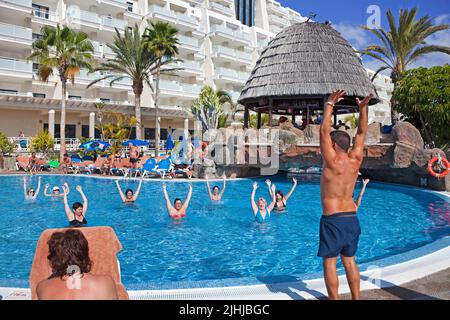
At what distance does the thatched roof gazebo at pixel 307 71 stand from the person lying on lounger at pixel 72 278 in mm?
15894

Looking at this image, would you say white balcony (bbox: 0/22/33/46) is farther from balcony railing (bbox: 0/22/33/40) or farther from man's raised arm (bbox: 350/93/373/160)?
man's raised arm (bbox: 350/93/373/160)

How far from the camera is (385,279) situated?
4.14m

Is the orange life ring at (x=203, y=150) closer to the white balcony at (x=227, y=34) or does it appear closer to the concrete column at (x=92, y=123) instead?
the concrete column at (x=92, y=123)

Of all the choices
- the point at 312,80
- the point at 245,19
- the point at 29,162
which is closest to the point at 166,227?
the point at 312,80

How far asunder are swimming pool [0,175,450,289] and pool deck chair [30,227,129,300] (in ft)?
3.26

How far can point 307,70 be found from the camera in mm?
18203

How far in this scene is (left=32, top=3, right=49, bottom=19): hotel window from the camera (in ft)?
99.1

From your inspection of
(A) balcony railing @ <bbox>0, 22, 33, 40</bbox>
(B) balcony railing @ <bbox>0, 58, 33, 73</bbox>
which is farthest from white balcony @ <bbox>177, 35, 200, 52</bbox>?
(B) balcony railing @ <bbox>0, 58, 33, 73</bbox>

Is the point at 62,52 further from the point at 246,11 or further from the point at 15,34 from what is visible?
the point at 246,11

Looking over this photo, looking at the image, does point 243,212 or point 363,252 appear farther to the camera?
point 243,212

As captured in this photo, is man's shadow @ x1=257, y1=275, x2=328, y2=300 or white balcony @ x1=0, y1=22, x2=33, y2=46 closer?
man's shadow @ x1=257, y1=275, x2=328, y2=300

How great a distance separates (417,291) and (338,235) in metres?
1.30

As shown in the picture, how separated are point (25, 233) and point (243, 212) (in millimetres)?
5782

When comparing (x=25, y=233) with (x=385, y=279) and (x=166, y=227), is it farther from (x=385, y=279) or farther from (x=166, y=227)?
(x=385, y=279)
